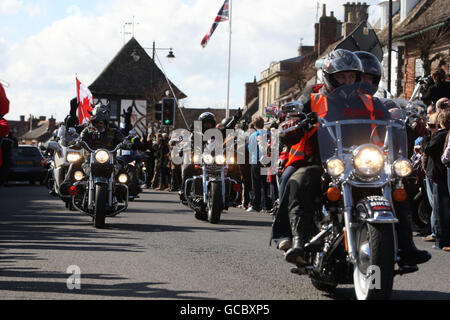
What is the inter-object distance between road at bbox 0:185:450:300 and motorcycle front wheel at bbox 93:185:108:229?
0.75ft

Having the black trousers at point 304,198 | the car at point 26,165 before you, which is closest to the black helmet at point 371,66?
the black trousers at point 304,198

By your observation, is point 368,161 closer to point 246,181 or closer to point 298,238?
point 298,238

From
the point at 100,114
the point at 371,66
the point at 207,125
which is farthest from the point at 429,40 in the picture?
the point at 371,66

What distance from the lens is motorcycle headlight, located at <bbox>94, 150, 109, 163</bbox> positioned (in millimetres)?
13180

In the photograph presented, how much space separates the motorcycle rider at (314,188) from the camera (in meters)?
6.36

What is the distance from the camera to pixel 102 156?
13.2 metres

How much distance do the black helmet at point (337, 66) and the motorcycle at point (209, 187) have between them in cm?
775

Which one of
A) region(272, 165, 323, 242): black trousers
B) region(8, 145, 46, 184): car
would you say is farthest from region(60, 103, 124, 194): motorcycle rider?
region(8, 145, 46, 184): car

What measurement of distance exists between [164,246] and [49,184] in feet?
26.1

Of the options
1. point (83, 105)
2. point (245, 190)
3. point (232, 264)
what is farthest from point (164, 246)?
point (83, 105)

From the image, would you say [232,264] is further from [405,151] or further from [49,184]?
[49,184]

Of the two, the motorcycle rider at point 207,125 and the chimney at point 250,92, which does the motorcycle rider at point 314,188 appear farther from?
the chimney at point 250,92

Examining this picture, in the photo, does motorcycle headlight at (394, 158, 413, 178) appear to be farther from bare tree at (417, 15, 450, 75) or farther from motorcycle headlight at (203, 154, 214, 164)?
bare tree at (417, 15, 450, 75)
